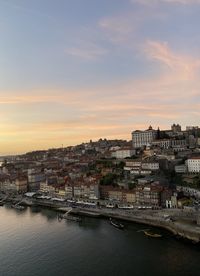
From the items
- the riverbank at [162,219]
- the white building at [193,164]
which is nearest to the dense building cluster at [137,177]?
the white building at [193,164]

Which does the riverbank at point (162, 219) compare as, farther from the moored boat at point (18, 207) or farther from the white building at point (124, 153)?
the white building at point (124, 153)

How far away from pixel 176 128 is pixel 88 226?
33.0 meters

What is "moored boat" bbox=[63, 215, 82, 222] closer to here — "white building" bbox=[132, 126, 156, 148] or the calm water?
the calm water

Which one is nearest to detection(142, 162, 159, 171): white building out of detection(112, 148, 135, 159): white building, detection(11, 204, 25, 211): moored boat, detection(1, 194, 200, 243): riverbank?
detection(112, 148, 135, 159): white building

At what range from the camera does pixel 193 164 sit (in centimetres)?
3156

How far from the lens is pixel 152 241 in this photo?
18.6 m

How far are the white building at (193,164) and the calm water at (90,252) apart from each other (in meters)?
11.3

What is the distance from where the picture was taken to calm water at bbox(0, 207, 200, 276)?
15.1 m

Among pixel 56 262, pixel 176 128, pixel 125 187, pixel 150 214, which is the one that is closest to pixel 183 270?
pixel 56 262

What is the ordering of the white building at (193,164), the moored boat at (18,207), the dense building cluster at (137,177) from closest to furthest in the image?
1. the dense building cluster at (137,177)
2. the moored boat at (18,207)
3. the white building at (193,164)

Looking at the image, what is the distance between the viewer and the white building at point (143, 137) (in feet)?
151

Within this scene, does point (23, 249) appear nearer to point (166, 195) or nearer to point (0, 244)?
point (0, 244)

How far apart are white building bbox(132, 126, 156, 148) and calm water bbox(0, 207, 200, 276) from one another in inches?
946

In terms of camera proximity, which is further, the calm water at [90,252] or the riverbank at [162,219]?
the riverbank at [162,219]
